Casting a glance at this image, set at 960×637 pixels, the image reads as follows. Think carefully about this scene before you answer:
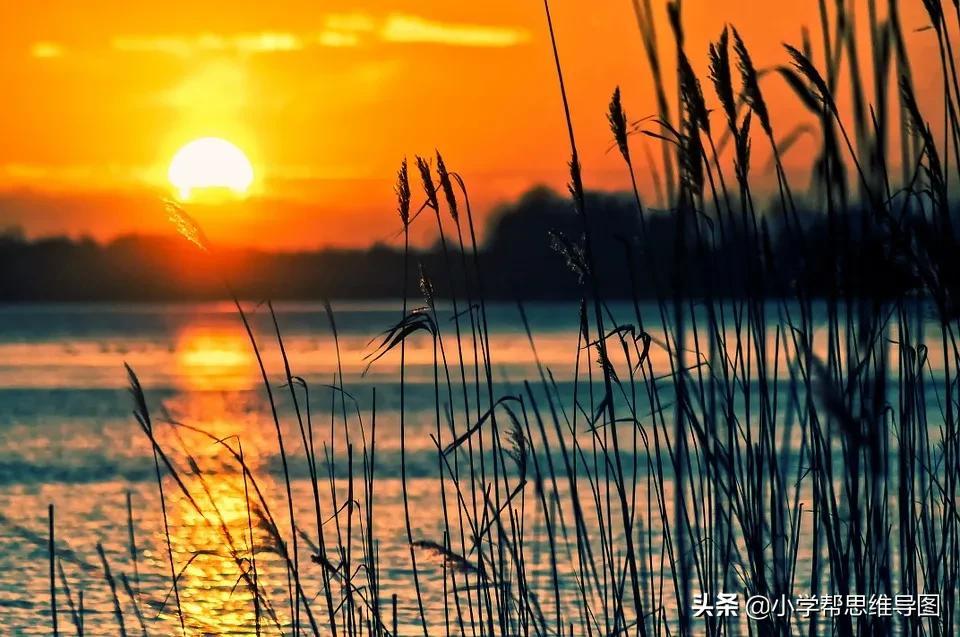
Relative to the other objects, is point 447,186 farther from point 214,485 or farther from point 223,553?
point 214,485

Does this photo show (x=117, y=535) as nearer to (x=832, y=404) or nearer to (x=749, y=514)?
(x=749, y=514)

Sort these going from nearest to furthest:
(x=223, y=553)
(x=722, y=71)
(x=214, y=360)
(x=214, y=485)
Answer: (x=722, y=71), (x=223, y=553), (x=214, y=485), (x=214, y=360)

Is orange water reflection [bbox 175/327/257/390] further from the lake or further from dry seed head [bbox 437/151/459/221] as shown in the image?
dry seed head [bbox 437/151/459/221]

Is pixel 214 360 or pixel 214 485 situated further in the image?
pixel 214 360

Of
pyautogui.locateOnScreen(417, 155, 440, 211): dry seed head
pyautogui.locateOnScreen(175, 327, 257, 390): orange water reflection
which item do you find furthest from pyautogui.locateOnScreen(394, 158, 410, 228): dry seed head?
pyautogui.locateOnScreen(175, 327, 257, 390): orange water reflection

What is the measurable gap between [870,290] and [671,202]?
446mm

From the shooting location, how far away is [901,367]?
294cm

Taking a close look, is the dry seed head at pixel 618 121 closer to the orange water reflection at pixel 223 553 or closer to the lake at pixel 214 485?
the lake at pixel 214 485

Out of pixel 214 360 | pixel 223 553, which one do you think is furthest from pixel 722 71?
pixel 214 360

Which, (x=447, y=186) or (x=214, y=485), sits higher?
(x=447, y=186)

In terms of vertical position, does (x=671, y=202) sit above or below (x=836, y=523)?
above

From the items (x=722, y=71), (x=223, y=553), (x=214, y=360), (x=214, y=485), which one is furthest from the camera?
(x=214, y=360)

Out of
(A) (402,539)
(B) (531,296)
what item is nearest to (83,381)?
(A) (402,539)

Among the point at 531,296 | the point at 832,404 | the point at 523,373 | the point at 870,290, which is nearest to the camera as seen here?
the point at 832,404
